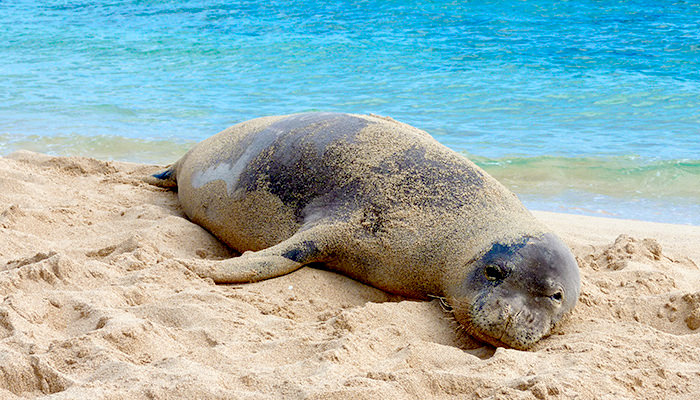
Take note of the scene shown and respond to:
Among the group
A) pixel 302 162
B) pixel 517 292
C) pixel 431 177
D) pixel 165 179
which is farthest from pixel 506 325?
pixel 165 179

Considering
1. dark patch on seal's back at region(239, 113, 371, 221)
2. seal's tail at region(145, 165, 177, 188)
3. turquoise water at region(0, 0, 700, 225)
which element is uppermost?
dark patch on seal's back at region(239, 113, 371, 221)

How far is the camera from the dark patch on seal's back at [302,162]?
405 cm

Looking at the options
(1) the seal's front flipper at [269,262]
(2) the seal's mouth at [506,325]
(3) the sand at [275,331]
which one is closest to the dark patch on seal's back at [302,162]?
(1) the seal's front flipper at [269,262]

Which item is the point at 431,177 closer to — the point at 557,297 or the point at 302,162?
the point at 302,162

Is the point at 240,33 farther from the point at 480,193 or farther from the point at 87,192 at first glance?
the point at 480,193

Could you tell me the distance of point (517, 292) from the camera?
3158 millimetres

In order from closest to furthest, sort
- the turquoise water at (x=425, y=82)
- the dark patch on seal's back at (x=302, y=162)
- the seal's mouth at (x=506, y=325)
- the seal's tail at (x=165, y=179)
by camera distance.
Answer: the seal's mouth at (x=506, y=325) → the dark patch on seal's back at (x=302, y=162) → the seal's tail at (x=165, y=179) → the turquoise water at (x=425, y=82)

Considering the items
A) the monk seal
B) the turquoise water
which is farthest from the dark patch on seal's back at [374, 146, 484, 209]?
the turquoise water

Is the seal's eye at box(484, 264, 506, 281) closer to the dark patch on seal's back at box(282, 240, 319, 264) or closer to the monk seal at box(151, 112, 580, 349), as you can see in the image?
the monk seal at box(151, 112, 580, 349)

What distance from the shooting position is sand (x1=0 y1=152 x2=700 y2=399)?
2350 mm

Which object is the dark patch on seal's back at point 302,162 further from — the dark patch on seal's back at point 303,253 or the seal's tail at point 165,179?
the seal's tail at point 165,179

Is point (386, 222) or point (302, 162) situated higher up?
point (302, 162)

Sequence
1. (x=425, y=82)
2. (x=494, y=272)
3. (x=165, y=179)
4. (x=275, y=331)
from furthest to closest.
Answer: (x=425, y=82)
(x=165, y=179)
(x=494, y=272)
(x=275, y=331)

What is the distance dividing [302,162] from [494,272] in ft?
4.66
